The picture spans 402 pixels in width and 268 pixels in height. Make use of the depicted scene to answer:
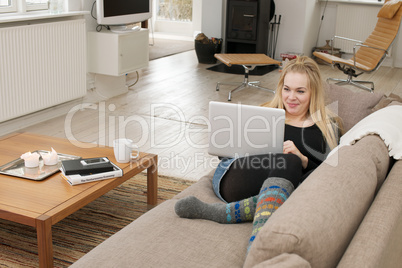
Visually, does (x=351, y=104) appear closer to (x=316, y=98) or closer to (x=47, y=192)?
(x=316, y=98)

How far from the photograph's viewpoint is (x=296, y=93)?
2.33 metres

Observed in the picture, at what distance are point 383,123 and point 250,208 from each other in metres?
0.61

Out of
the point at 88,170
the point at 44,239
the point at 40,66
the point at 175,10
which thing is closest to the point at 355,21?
the point at 175,10

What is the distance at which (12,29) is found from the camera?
3.92 meters

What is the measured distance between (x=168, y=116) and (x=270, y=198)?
9.88 feet

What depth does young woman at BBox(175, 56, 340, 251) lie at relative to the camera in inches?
73.2

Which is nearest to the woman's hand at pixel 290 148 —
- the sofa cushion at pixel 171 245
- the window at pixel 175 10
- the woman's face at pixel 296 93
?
the woman's face at pixel 296 93

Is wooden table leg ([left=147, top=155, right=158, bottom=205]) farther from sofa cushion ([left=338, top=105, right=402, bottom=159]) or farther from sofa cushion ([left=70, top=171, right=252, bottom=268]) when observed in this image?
sofa cushion ([left=338, top=105, right=402, bottom=159])

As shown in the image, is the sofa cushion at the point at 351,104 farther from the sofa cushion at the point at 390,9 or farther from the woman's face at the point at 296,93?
the sofa cushion at the point at 390,9

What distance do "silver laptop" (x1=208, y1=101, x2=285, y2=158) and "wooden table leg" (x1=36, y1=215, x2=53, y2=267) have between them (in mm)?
729

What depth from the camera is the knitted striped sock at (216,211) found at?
1902 millimetres

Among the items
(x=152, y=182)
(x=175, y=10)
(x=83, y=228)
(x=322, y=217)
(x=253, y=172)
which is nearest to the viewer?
(x=322, y=217)

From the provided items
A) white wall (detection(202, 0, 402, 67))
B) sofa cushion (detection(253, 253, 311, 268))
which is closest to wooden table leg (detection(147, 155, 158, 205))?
sofa cushion (detection(253, 253, 311, 268))

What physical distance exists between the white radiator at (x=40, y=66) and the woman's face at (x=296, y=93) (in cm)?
242
